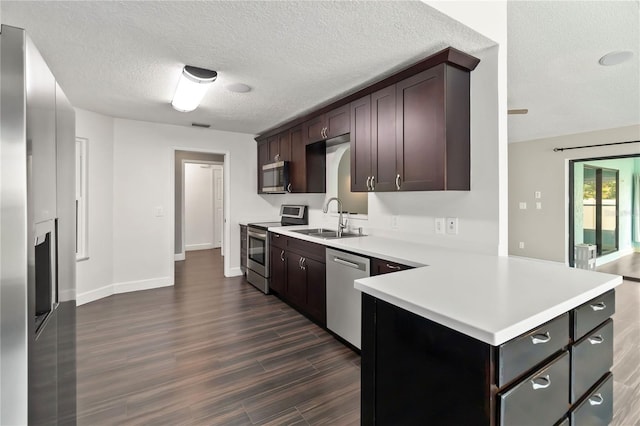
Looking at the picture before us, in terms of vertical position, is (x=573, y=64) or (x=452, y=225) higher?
(x=573, y=64)

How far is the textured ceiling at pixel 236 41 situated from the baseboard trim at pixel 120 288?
7.77 ft

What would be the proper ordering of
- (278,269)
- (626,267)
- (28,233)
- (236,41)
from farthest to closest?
(626,267)
(278,269)
(236,41)
(28,233)

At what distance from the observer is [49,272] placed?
3.69 ft

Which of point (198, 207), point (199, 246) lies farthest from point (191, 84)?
point (199, 246)

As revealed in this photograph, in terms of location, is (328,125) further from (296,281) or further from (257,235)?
(257,235)

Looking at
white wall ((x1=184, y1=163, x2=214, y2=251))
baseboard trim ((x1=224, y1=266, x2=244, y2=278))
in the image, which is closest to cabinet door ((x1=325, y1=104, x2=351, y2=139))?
baseboard trim ((x1=224, y1=266, x2=244, y2=278))

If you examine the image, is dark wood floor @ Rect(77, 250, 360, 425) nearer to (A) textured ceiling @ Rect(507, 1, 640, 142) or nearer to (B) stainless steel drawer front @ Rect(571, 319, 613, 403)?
(B) stainless steel drawer front @ Rect(571, 319, 613, 403)

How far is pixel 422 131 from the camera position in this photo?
219 centimetres

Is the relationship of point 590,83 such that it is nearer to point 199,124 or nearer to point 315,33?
point 315,33

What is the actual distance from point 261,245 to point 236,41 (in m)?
2.59

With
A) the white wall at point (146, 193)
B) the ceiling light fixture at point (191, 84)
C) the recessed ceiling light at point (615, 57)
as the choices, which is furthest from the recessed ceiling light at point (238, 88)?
the recessed ceiling light at point (615, 57)

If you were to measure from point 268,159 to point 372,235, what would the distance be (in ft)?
7.51

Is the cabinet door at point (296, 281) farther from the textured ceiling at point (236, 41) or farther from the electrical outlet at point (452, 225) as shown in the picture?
the textured ceiling at point (236, 41)

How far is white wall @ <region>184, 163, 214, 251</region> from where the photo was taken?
24.7 feet
